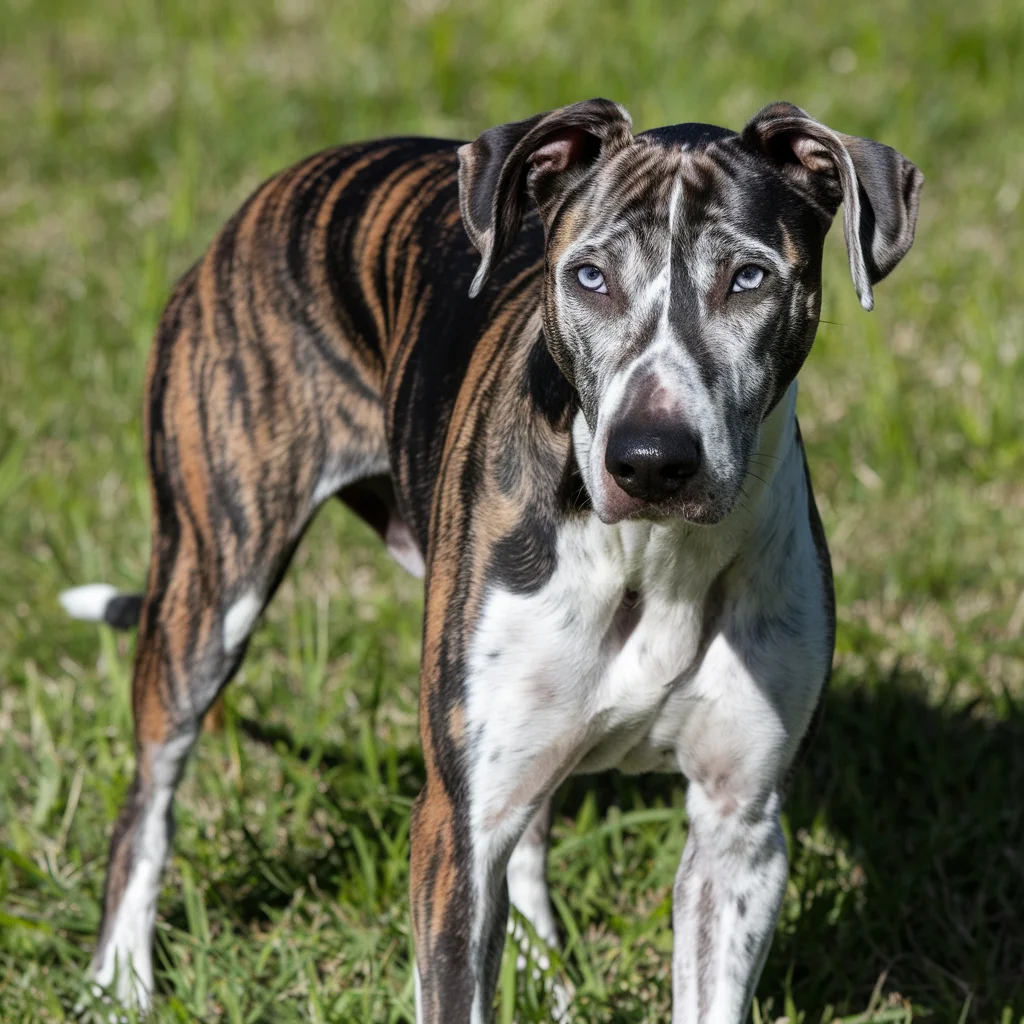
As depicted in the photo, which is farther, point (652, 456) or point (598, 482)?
point (598, 482)

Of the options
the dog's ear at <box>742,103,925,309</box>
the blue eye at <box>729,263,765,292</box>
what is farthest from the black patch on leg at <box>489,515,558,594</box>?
the dog's ear at <box>742,103,925,309</box>

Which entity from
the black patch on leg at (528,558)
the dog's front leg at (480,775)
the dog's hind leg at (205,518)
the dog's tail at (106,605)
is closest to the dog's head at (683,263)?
the black patch on leg at (528,558)

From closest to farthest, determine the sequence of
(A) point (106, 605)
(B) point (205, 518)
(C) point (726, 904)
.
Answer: (C) point (726, 904) < (B) point (205, 518) < (A) point (106, 605)

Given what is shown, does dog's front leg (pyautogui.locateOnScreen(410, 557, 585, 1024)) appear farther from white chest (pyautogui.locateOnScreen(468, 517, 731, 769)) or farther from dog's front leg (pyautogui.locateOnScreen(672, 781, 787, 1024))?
dog's front leg (pyautogui.locateOnScreen(672, 781, 787, 1024))

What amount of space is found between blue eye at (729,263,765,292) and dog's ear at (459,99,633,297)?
343 mm

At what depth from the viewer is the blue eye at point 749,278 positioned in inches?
105

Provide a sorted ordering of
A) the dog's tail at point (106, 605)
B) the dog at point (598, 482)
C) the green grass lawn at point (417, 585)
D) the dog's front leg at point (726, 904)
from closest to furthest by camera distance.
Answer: the dog at point (598, 482) < the dog's front leg at point (726, 904) < the green grass lawn at point (417, 585) < the dog's tail at point (106, 605)

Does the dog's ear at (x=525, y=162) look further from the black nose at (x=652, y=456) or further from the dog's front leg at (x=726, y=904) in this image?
the dog's front leg at (x=726, y=904)

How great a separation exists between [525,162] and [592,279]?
0.30 metres

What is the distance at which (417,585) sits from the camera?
514 centimetres

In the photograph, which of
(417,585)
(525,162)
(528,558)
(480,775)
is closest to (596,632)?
(528,558)

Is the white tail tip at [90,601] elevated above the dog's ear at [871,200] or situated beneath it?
situated beneath

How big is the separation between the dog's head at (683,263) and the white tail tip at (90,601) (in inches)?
77.0

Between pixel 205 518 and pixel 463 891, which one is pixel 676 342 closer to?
pixel 463 891
